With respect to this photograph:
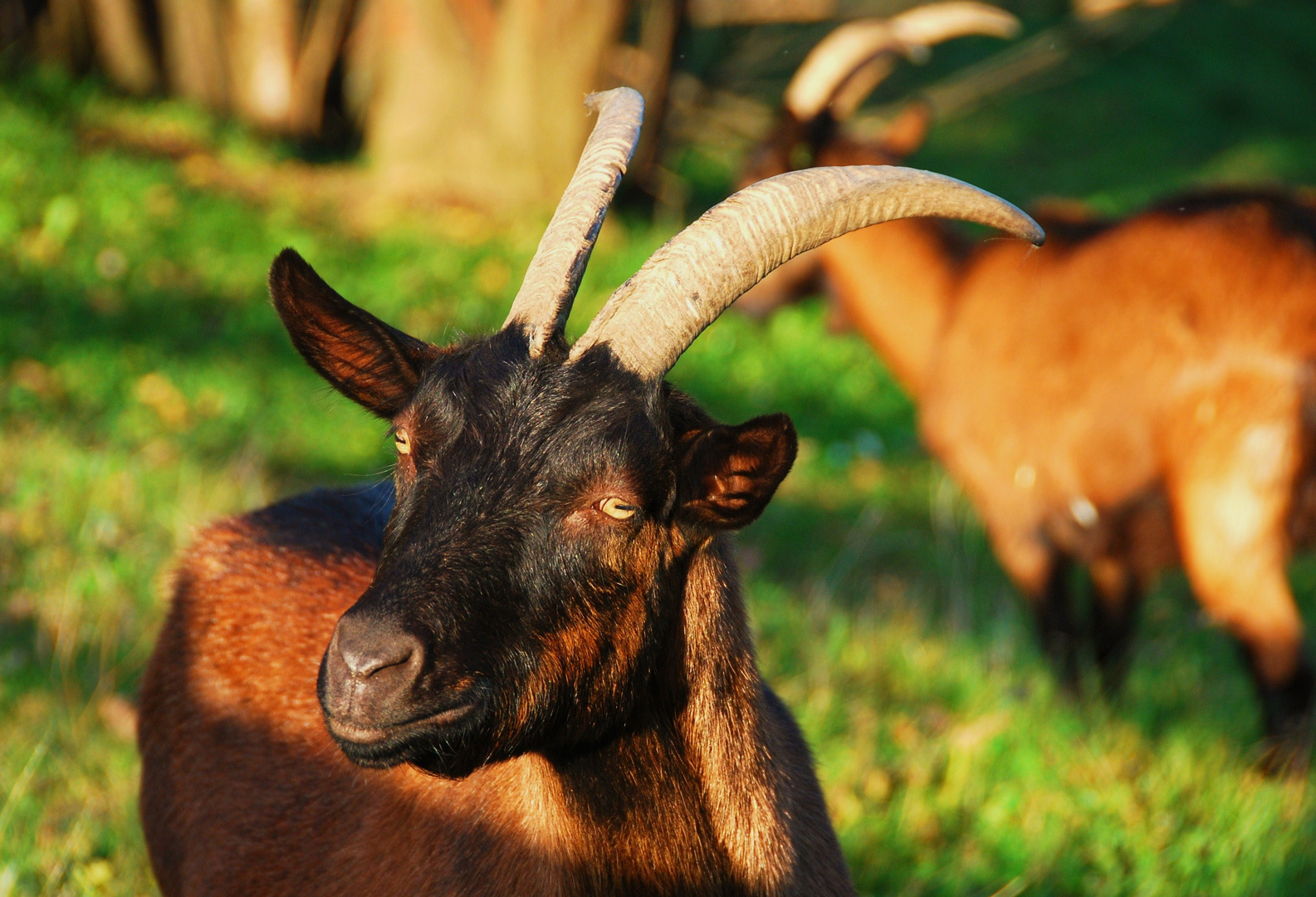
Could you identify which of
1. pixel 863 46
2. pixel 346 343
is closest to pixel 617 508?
pixel 346 343

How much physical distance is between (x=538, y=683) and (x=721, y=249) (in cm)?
89

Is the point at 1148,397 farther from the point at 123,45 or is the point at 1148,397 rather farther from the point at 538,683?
the point at 123,45

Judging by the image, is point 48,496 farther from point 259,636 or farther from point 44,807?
point 259,636

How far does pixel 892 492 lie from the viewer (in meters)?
8.30

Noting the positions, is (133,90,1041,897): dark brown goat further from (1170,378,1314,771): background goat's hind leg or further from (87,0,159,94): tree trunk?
(87,0,159,94): tree trunk

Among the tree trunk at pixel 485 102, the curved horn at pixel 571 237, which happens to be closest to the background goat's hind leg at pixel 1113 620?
the curved horn at pixel 571 237

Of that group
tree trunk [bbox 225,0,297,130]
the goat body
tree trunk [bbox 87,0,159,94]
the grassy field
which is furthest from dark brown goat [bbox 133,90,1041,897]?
tree trunk [bbox 87,0,159,94]

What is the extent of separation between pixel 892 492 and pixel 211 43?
770cm

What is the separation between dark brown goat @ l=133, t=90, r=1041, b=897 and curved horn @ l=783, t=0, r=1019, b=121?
4675 mm

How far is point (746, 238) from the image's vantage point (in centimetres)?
251

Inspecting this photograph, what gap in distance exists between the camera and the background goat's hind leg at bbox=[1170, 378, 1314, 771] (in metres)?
5.00

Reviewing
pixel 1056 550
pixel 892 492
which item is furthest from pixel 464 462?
pixel 892 492

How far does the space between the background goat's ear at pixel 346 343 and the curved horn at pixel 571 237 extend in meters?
0.24

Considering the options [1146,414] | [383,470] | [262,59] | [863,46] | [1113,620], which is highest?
[383,470]
